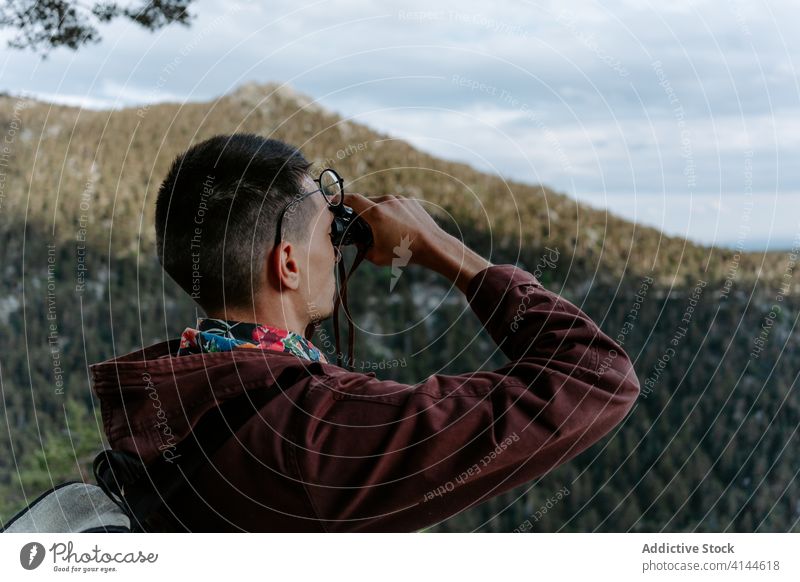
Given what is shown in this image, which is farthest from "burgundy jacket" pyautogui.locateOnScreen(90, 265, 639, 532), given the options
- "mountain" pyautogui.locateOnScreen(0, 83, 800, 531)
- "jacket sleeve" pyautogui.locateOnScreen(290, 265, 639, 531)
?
"mountain" pyautogui.locateOnScreen(0, 83, 800, 531)

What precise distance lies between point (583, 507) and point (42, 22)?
1.70m

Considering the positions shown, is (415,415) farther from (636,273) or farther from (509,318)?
(636,273)

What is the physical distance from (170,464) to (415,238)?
35cm

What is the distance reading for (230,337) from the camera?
896mm

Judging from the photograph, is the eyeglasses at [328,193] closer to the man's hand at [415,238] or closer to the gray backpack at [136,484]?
the man's hand at [415,238]

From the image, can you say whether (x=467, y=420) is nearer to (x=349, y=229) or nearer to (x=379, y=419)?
(x=379, y=419)

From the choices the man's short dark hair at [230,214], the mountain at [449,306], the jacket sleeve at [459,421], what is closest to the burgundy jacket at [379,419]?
the jacket sleeve at [459,421]

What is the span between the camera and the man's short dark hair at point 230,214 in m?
0.92

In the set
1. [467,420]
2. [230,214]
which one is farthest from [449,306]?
[467,420]

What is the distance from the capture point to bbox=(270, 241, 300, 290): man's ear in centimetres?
93

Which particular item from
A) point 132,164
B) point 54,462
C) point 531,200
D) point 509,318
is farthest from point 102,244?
point 509,318

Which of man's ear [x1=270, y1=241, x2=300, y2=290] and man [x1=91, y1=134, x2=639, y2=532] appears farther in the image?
man's ear [x1=270, y1=241, x2=300, y2=290]

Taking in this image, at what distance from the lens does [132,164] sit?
2.61 meters

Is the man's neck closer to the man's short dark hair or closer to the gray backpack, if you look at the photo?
the man's short dark hair
